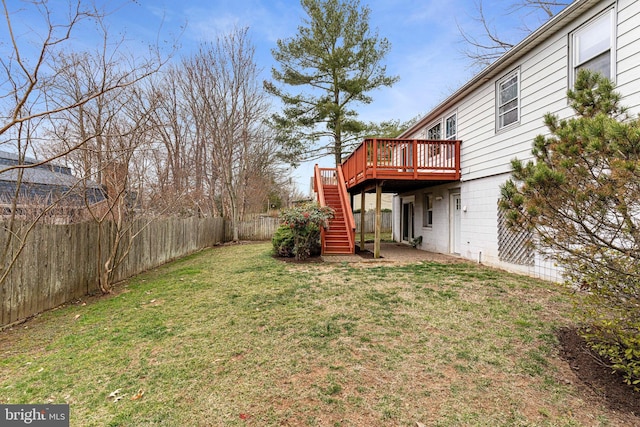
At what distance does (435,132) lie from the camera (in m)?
11.4

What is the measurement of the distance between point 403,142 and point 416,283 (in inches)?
187

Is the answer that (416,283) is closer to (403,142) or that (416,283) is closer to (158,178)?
(403,142)

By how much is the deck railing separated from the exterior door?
13.4 feet

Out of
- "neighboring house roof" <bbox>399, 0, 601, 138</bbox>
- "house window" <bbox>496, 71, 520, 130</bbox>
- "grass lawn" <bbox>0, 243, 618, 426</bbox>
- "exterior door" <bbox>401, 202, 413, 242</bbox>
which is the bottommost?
"grass lawn" <bbox>0, 243, 618, 426</bbox>

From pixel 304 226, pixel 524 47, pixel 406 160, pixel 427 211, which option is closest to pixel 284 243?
pixel 304 226

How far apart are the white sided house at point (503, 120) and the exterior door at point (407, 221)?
1.15 metres

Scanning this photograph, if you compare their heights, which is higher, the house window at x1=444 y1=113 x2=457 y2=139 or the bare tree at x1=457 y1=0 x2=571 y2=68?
the bare tree at x1=457 y1=0 x2=571 y2=68

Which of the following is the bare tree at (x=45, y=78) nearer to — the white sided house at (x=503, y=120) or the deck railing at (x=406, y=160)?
the deck railing at (x=406, y=160)

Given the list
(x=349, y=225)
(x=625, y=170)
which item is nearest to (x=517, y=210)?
(x=625, y=170)

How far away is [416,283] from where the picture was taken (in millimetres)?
5898

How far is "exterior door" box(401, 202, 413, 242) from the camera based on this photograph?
1342cm

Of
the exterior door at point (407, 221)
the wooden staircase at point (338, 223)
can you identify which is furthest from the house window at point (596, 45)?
the exterior door at point (407, 221)

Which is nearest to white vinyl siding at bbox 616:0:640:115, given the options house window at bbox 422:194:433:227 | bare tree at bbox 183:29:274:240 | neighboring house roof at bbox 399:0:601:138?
neighboring house roof at bbox 399:0:601:138

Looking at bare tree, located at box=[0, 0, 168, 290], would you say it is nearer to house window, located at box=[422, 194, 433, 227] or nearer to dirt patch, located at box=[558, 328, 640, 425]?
dirt patch, located at box=[558, 328, 640, 425]
